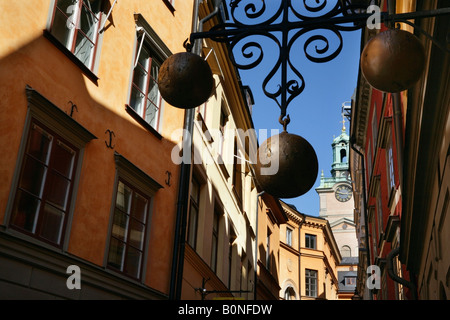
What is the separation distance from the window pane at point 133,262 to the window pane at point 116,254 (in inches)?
8.4

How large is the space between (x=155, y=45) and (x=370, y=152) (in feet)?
42.4

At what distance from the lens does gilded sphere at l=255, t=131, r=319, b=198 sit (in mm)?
3762

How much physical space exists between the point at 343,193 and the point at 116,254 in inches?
3458

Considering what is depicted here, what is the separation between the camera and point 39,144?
25.1ft

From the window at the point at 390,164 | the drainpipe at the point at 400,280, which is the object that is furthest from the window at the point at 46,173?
the window at the point at 390,164

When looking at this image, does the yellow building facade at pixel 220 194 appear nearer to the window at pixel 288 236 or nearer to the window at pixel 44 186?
the window at pixel 44 186

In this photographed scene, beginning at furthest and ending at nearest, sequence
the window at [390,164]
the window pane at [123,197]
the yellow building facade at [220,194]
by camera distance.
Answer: the window at [390,164] → the yellow building facade at [220,194] → the window pane at [123,197]

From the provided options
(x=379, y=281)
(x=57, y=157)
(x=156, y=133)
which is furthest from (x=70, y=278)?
(x=379, y=281)

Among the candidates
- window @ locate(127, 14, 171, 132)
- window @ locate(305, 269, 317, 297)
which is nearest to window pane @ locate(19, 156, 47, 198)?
window @ locate(127, 14, 171, 132)

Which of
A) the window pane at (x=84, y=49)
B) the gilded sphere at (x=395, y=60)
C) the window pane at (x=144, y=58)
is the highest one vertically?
Result: the window pane at (x=144, y=58)

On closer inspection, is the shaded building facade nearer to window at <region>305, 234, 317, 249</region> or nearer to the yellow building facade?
the yellow building facade

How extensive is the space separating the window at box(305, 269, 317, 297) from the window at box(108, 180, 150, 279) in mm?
36395

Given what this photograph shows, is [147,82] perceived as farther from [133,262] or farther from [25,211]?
[25,211]

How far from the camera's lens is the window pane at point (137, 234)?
32.8 ft
